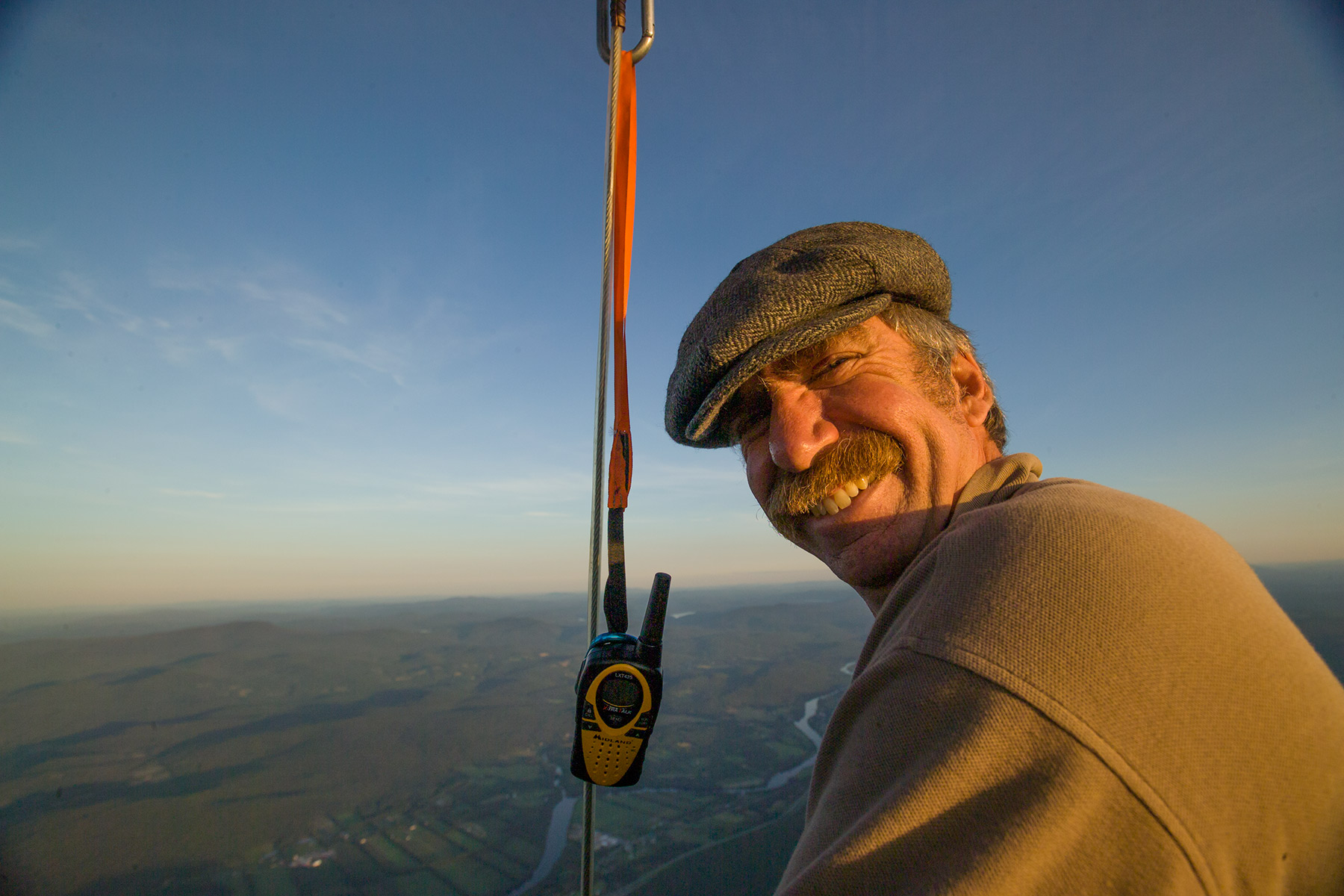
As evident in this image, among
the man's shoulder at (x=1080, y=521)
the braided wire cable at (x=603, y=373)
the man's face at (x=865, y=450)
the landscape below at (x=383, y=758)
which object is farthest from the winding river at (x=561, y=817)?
the man's shoulder at (x=1080, y=521)

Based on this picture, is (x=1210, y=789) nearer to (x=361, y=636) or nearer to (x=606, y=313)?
(x=606, y=313)

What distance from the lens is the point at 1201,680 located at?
2.17ft

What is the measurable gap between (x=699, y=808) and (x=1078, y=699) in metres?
53.1

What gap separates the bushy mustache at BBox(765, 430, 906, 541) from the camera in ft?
4.91

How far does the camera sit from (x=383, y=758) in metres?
57.0

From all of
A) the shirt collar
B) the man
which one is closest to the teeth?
the shirt collar

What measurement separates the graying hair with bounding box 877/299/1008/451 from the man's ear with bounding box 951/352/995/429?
3cm

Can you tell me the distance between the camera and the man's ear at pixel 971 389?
1.79 m

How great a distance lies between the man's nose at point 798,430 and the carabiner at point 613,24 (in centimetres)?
123

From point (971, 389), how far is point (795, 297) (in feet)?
2.43

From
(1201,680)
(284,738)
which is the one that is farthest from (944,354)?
(284,738)

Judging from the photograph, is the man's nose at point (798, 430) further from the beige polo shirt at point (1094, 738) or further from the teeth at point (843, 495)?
the beige polo shirt at point (1094, 738)

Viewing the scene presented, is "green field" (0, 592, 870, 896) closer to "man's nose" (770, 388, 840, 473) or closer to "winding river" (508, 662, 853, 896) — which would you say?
"winding river" (508, 662, 853, 896)

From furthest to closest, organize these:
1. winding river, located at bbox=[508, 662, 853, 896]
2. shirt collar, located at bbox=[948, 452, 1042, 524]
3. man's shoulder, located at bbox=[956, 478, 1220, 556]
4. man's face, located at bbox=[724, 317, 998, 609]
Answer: winding river, located at bbox=[508, 662, 853, 896] < man's face, located at bbox=[724, 317, 998, 609] < shirt collar, located at bbox=[948, 452, 1042, 524] < man's shoulder, located at bbox=[956, 478, 1220, 556]
